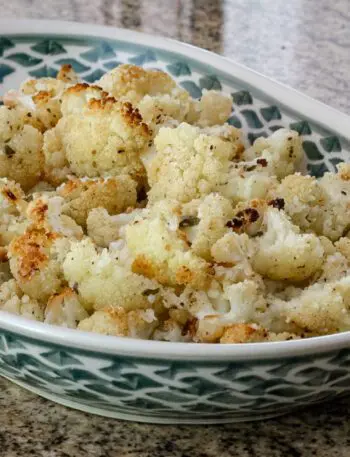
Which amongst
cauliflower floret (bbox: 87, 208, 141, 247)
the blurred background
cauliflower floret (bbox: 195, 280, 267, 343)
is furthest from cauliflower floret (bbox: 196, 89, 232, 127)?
the blurred background

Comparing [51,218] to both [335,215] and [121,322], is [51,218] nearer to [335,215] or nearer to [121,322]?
[121,322]

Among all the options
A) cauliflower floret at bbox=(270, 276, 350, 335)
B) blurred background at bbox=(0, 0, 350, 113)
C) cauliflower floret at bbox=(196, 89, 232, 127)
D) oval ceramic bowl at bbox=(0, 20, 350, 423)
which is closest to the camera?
oval ceramic bowl at bbox=(0, 20, 350, 423)

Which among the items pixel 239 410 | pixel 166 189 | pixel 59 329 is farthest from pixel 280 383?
pixel 166 189

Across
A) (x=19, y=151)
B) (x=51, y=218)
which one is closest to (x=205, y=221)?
(x=51, y=218)

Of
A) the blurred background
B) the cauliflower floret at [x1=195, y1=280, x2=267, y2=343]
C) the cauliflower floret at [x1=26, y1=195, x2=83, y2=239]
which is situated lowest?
the blurred background

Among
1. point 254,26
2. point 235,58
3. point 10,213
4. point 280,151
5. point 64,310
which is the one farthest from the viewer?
point 254,26

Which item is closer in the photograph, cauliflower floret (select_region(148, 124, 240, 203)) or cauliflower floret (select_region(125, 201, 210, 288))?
cauliflower floret (select_region(125, 201, 210, 288))

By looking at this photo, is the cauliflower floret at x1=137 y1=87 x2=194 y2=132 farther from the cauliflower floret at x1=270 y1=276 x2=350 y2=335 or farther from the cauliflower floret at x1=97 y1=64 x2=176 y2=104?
the cauliflower floret at x1=270 y1=276 x2=350 y2=335

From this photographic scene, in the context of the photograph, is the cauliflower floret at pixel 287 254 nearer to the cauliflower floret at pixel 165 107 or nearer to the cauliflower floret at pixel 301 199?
the cauliflower floret at pixel 301 199
